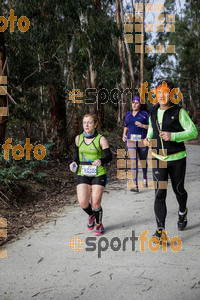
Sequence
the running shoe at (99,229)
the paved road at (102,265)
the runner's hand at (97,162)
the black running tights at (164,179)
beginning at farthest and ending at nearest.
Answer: the running shoe at (99,229), the runner's hand at (97,162), the black running tights at (164,179), the paved road at (102,265)

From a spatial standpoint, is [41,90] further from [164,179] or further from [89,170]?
[164,179]

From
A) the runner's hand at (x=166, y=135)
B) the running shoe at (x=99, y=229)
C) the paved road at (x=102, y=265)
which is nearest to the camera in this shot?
the paved road at (x=102, y=265)

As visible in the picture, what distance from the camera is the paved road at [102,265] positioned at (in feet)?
9.78

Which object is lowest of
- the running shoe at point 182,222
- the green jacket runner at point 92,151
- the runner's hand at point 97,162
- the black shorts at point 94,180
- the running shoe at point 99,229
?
the running shoe at point 99,229

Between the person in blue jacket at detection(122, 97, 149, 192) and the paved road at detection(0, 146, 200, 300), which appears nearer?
the paved road at detection(0, 146, 200, 300)

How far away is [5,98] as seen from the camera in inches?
293

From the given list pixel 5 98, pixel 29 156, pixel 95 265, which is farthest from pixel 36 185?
pixel 95 265

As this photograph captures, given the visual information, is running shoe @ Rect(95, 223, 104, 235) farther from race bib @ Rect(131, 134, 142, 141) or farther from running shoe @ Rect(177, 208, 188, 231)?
race bib @ Rect(131, 134, 142, 141)

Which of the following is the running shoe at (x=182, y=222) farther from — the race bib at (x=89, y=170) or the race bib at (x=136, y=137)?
the race bib at (x=136, y=137)

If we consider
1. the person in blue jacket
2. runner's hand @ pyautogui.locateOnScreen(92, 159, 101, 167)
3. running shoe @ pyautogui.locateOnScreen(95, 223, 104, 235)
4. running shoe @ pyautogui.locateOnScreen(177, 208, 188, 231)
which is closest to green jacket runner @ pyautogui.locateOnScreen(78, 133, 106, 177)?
runner's hand @ pyautogui.locateOnScreen(92, 159, 101, 167)

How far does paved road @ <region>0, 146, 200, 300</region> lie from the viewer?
2.98 m

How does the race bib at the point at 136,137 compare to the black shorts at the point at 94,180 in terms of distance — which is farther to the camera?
the race bib at the point at 136,137

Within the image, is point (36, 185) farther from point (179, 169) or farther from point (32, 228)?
point (179, 169)

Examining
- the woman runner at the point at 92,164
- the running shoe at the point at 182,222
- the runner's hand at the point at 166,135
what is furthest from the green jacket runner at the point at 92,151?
the running shoe at the point at 182,222
